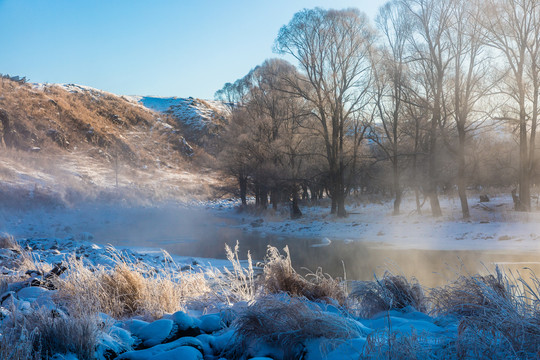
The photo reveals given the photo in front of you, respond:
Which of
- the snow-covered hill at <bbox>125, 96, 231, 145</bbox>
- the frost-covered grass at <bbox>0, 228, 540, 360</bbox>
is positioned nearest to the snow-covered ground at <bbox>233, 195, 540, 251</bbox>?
the frost-covered grass at <bbox>0, 228, 540, 360</bbox>

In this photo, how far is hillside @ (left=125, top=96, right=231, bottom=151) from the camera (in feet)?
249

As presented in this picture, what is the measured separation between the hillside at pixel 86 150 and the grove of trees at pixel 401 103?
1229cm

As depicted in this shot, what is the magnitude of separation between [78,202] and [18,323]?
29357 mm

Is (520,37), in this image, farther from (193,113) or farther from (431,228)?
(193,113)

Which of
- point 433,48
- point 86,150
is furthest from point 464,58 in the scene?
point 86,150

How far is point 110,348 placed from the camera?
323 cm

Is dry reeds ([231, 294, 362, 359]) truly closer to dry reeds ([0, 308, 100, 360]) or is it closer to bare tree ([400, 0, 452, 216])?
dry reeds ([0, 308, 100, 360])

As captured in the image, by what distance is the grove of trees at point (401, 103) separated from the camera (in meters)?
17.9

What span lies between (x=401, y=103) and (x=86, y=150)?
133 feet

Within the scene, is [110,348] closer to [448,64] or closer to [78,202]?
[448,64]

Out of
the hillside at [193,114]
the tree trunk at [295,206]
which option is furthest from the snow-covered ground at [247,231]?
the hillside at [193,114]

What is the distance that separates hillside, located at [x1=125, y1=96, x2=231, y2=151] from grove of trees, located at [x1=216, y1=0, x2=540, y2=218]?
40806 mm

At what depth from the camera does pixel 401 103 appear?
24.2 m

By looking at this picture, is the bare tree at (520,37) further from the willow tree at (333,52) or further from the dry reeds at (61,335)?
the dry reeds at (61,335)
